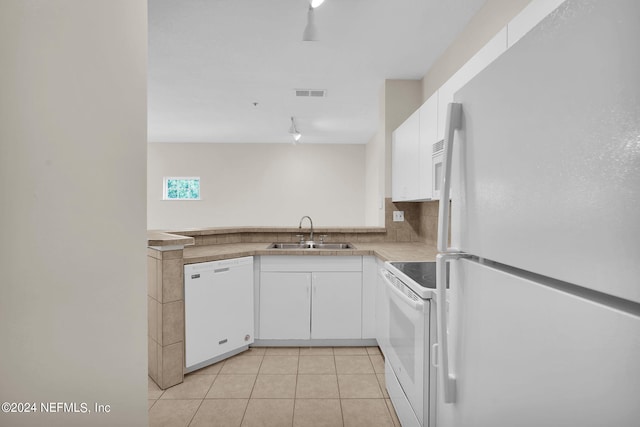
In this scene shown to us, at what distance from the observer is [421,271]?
1728mm

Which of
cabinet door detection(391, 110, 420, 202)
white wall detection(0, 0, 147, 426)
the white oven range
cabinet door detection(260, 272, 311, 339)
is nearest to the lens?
white wall detection(0, 0, 147, 426)

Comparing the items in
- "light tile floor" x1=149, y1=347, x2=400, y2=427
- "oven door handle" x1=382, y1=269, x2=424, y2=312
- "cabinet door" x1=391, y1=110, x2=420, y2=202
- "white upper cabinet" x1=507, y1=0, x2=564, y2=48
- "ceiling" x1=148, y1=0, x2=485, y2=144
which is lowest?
"light tile floor" x1=149, y1=347, x2=400, y2=427

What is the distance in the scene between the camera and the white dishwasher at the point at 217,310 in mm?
2289

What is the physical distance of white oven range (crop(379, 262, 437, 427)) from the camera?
132cm

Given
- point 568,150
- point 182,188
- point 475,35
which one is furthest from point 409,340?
point 182,188

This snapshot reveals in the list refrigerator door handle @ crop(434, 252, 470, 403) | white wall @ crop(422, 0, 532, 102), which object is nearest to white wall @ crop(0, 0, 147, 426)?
refrigerator door handle @ crop(434, 252, 470, 403)

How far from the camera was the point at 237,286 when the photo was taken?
2586 millimetres

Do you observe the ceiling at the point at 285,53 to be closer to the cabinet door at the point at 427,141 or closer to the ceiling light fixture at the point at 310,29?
the ceiling light fixture at the point at 310,29

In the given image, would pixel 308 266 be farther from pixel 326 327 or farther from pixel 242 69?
pixel 242 69

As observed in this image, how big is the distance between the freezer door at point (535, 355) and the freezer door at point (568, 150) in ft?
0.16

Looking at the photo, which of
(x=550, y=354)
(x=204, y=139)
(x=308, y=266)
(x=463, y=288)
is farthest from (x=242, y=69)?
(x=204, y=139)

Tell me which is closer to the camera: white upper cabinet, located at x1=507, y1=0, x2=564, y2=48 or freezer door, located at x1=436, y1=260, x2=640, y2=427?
freezer door, located at x1=436, y1=260, x2=640, y2=427

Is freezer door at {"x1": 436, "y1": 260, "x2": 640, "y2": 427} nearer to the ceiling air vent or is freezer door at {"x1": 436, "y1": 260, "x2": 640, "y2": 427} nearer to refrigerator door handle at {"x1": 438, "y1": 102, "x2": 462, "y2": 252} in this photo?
refrigerator door handle at {"x1": 438, "y1": 102, "x2": 462, "y2": 252}

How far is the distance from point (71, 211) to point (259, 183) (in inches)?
258
